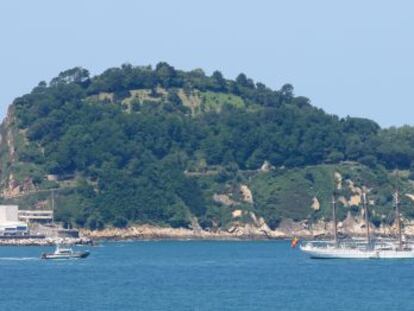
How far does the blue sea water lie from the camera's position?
369 feet

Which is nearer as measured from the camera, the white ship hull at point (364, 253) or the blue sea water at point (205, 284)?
the blue sea water at point (205, 284)

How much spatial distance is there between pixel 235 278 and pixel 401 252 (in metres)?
36.6

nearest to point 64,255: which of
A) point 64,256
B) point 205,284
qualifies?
point 64,256

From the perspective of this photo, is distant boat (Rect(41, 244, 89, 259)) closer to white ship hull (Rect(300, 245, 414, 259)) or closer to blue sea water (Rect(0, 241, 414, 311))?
blue sea water (Rect(0, 241, 414, 311))

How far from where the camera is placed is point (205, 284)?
132 meters

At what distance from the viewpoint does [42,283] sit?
132750 mm

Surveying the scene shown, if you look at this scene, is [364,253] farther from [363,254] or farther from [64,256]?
[64,256]

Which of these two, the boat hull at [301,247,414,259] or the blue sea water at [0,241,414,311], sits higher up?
the boat hull at [301,247,414,259]

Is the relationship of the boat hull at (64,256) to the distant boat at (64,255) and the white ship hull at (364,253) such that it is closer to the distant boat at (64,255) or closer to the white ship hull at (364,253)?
the distant boat at (64,255)

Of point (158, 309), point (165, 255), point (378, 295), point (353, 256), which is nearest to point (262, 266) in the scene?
point (353, 256)

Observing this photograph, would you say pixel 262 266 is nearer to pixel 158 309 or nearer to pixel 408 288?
pixel 408 288

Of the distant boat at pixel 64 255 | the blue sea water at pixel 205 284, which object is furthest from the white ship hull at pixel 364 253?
the distant boat at pixel 64 255

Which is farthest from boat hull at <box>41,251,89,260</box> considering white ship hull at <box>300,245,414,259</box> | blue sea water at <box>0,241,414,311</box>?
white ship hull at <box>300,245,414,259</box>

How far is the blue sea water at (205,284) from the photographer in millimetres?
112438
